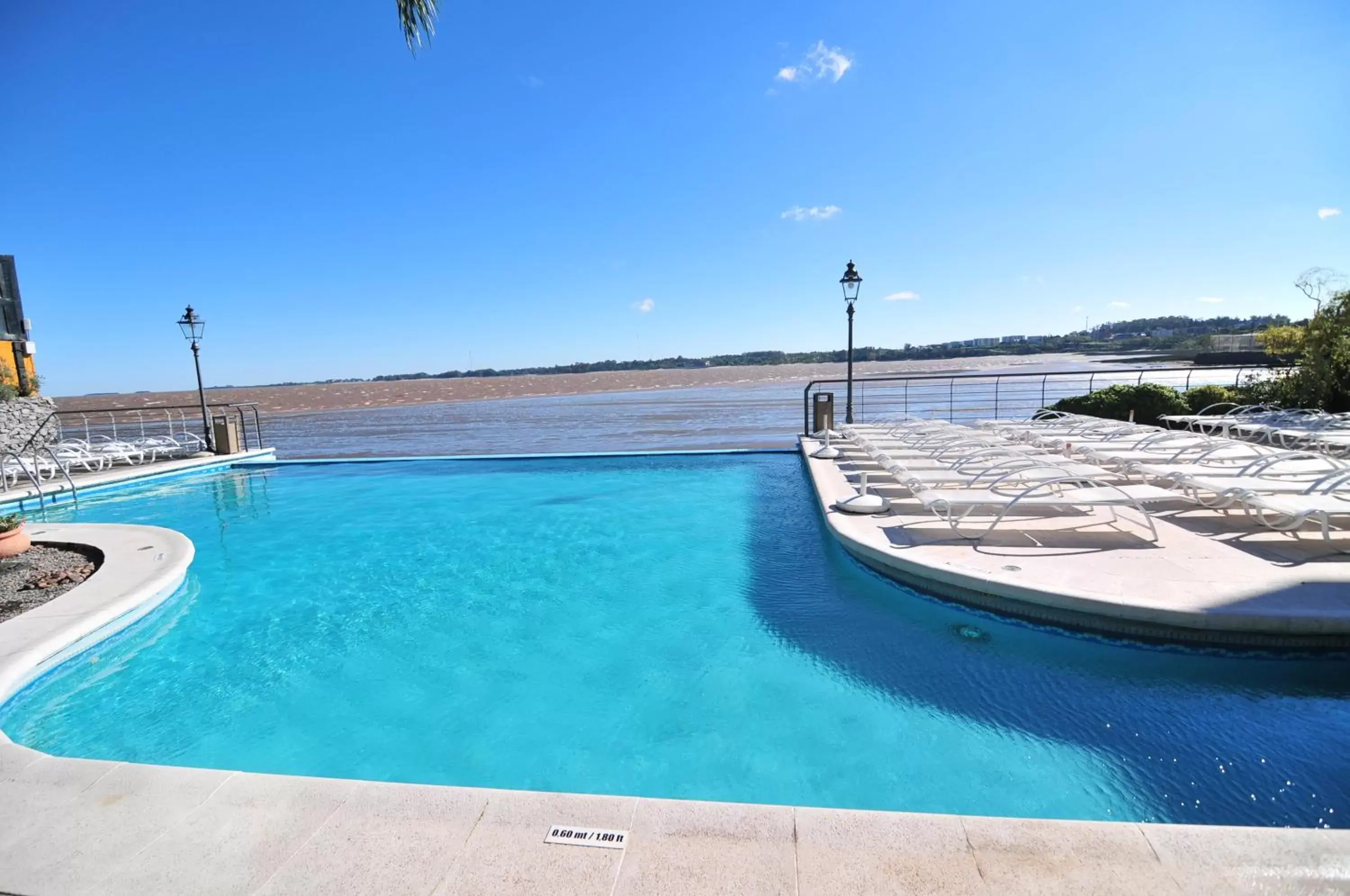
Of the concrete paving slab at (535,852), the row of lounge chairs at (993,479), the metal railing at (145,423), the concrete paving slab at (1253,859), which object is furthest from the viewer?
the metal railing at (145,423)

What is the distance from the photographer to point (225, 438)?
15.0 m

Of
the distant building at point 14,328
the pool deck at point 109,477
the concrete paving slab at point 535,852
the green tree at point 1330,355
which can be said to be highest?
the distant building at point 14,328

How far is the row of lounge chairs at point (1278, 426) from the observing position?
29.7 feet

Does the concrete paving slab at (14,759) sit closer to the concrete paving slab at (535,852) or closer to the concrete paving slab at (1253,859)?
the concrete paving slab at (535,852)

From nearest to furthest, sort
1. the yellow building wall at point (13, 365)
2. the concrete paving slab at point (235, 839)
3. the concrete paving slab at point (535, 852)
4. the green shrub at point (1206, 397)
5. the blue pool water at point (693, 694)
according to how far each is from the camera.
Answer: the concrete paving slab at point (535, 852) → the concrete paving slab at point (235, 839) → the blue pool water at point (693, 694) → the green shrub at point (1206, 397) → the yellow building wall at point (13, 365)

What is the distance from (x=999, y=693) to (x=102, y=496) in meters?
14.1

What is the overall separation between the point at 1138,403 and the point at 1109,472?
7169mm

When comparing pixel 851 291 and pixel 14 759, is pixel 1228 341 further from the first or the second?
pixel 14 759

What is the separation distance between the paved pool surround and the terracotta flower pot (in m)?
5.32

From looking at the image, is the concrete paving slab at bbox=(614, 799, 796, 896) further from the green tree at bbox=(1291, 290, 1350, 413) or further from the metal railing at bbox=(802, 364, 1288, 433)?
the green tree at bbox=(1291, 290, 1350, 413)

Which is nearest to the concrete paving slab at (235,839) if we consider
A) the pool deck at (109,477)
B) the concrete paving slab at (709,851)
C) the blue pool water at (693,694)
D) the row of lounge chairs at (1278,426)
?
the blue pool water at (693,694)

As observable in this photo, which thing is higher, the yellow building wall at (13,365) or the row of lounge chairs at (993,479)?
the yellow building wall at (13,365)

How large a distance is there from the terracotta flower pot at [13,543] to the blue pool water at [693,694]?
1.55 meters

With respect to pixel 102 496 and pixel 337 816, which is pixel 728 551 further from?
pixel 102 496
